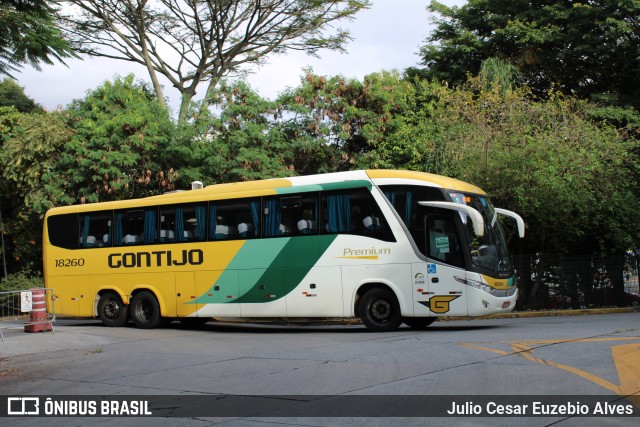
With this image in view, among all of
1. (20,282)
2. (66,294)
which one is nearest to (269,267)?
(66,294)

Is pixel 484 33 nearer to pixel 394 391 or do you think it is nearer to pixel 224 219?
pixel 224 219

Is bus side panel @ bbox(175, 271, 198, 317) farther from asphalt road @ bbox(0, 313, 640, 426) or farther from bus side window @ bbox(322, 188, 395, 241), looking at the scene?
bus side window @ bbox(322, 188, 395, 241)

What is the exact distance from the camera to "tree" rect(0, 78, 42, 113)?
45.1 m

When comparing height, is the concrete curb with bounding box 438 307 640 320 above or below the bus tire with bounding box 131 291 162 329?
below

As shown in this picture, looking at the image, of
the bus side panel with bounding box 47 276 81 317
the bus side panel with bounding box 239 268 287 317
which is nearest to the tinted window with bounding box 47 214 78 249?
the bus side panel with bounding box 47 276 81 317

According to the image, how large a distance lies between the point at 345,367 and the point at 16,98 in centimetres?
4348

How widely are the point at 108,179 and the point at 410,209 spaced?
48.4 feet

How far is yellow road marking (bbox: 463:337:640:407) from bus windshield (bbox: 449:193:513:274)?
11.1 feet

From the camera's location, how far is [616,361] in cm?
950

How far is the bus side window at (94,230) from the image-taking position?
787 inches

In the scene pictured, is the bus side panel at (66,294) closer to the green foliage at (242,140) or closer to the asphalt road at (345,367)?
the asphalt road at (345,367)

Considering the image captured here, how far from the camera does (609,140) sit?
78.1 feet

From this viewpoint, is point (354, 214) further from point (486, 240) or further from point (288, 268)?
point (486, 240)

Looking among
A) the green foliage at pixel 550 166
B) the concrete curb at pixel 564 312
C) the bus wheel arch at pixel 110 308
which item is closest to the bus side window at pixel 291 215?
the bus wheel arch at pixel 110 308
